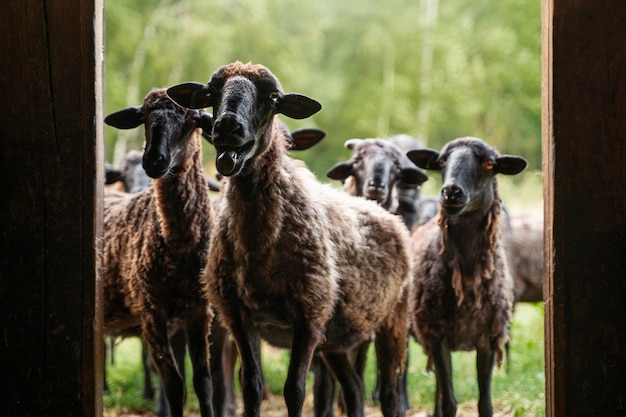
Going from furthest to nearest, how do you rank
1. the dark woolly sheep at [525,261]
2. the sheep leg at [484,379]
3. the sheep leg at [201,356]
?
the dark woolly sheep at [525,261] < the sheep leg at [484,379] < the sheep leg at [201,356]

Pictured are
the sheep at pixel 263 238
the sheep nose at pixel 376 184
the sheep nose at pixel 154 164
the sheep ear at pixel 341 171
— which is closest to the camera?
the sheep at pixel 263 238

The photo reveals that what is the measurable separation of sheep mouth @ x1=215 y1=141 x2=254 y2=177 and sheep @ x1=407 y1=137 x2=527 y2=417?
7.07 ft

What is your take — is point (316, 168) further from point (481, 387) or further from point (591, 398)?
point (591, 398)

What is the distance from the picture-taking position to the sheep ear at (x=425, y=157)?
6746mm

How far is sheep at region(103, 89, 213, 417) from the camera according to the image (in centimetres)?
552

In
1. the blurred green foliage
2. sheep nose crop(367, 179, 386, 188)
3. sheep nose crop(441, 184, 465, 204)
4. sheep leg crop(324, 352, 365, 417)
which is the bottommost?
sheep leg crop(324, 352, 365, 417)

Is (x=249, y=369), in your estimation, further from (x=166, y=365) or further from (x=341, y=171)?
(x=341, y=171)

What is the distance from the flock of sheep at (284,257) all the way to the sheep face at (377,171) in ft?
0.07

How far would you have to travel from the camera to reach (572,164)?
3963 mm

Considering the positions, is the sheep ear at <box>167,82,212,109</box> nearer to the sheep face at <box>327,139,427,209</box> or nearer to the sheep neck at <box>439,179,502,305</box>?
the sheep neck at <box>439,179,502,305</box>

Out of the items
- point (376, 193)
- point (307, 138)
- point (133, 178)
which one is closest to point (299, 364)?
point (307, 138)

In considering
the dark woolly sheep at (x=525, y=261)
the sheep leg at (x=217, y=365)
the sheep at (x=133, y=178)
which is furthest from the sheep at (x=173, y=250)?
the dark woolly sheep at (x=525, y=261)

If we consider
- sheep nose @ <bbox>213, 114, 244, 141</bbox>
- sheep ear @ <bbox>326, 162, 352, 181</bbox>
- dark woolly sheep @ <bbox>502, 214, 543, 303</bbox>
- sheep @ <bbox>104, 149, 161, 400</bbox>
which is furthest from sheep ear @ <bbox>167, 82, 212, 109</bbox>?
dark woolly sheep @ <bbox>502, 214, 543, 303</bbox>

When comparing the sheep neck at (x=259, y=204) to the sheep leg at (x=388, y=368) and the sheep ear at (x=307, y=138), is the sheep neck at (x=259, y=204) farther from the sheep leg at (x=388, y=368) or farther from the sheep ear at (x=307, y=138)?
the sheep leg at (x=388, y=368)
